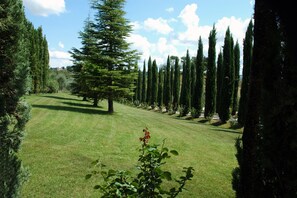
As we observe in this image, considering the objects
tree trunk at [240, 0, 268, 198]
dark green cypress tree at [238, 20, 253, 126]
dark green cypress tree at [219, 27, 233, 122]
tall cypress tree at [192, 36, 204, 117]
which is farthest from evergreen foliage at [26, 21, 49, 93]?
tree trunk at [240, 0, 268, 198]

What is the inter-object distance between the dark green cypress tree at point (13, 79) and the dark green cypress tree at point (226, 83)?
23832 millimetres

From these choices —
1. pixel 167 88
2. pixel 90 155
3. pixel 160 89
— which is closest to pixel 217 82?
pixel 167 88

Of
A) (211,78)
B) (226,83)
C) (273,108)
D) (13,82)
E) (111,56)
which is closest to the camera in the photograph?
(273,108)

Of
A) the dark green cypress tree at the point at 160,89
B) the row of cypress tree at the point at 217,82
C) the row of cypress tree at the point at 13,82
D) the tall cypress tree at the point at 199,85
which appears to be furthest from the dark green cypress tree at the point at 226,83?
the row of cypress tree at the point at 13,82

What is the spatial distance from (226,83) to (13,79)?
24927 mm

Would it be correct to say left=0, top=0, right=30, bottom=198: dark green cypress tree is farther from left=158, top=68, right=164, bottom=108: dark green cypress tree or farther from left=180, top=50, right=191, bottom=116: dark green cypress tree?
left=158, top=68, right=164, bottom=108: dark green cypress tree

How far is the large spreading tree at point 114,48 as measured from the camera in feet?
74.6

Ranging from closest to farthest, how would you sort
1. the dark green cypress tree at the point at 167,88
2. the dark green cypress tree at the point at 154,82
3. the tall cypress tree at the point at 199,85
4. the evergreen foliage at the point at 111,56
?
the evergreen foliage at the point at 111,56 < the tall cypress tree at the point at 199,85 < the dark green cypress tree at the point at 167,88 < the dark green cypress tree at the point at 154,82

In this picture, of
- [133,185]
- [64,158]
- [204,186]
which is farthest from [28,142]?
[133,185]

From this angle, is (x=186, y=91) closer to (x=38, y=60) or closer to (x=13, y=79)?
(x=38, y=60)

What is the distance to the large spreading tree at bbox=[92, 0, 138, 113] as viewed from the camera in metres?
22.7

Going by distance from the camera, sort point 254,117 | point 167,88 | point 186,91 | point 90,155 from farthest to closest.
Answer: point 167,88 < point 186,91 < point 90,155 < point 254,117

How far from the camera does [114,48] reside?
925 inches

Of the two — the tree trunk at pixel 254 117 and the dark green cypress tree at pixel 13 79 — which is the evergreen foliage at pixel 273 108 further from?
the dark green cypress tree at pixel 13 79
